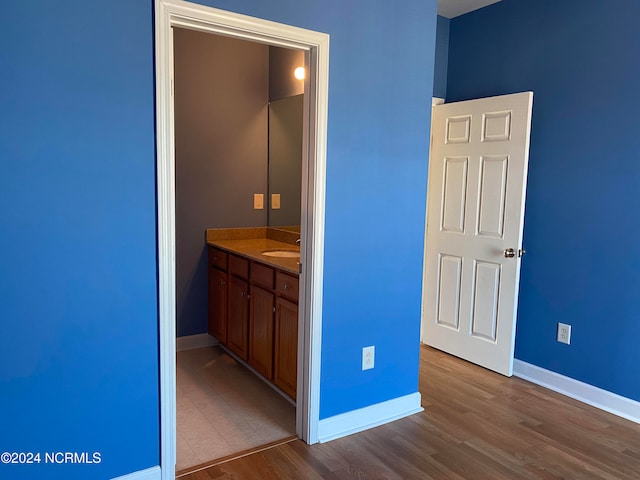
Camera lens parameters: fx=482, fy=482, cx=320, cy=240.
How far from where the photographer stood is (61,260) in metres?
1.82

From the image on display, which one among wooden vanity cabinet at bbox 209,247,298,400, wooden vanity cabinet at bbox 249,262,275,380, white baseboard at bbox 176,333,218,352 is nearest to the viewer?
wooden vanity cabinet at bbox 209,247,298,400

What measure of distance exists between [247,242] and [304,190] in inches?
62.5

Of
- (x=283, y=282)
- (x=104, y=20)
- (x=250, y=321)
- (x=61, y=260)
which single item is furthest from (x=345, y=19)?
(x=250, y=321)

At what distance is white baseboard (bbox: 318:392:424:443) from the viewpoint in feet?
8.38

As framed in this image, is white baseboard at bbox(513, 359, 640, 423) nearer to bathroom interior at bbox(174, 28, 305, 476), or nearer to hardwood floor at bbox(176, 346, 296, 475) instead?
hardwood floor at bbox(176, 346, 296, 475)

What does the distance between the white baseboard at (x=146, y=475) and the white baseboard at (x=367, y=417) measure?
826 millimetres

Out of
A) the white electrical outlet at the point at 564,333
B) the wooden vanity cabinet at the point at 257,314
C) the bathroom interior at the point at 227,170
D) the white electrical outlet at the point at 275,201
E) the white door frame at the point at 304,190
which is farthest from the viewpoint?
the white electrical outlet at the point at 275,201

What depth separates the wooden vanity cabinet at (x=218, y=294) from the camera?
144 inches

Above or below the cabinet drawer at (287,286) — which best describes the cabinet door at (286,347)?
below

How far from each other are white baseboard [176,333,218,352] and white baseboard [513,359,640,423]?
7.80ft

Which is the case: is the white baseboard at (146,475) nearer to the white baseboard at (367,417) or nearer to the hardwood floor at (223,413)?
the hardwood floor at (223,413)

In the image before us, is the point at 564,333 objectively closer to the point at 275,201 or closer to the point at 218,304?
the point at 275,201

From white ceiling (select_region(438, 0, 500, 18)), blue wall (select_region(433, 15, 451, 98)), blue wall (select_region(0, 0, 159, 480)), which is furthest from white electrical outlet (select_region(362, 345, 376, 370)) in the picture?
white ceiling (select_region(438, 0, 500, 18))

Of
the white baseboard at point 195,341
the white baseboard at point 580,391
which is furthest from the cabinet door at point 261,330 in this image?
the white baseboard at point 580,391
